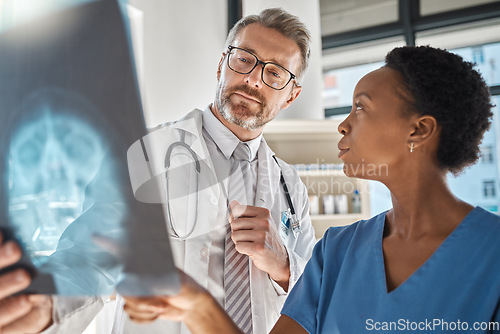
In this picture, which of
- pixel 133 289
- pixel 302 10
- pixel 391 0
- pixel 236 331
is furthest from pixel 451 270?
pixel 391 0

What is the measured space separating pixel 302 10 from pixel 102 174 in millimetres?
2643

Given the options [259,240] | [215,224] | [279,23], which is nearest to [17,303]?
[215,224]

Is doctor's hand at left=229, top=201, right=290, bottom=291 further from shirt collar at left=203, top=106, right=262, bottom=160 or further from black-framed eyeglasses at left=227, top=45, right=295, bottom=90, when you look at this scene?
black-framed eyeglasses at left=227, top=45, right=295, bottom=90

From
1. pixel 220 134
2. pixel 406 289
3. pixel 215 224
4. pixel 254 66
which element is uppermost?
pixel 254 66

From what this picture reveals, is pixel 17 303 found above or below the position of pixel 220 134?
below

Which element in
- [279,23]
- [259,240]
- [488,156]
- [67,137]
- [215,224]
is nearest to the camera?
[67,137]

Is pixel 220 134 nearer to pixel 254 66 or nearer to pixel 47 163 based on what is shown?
pixel 254 66

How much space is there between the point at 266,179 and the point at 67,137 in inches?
18.5

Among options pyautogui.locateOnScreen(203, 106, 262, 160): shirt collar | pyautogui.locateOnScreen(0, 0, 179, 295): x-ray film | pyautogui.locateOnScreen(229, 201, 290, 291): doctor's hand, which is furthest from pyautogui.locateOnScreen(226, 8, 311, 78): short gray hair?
pyautogui.locateOnScreen(0, 0, 179, 295): x-ray film

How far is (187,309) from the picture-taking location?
1.14ft

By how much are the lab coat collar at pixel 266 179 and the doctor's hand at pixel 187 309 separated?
0.29m

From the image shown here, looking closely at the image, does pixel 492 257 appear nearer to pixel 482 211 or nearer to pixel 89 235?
pixel 482 211

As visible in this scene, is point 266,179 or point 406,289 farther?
point 266,179

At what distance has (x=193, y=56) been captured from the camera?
438 mm
